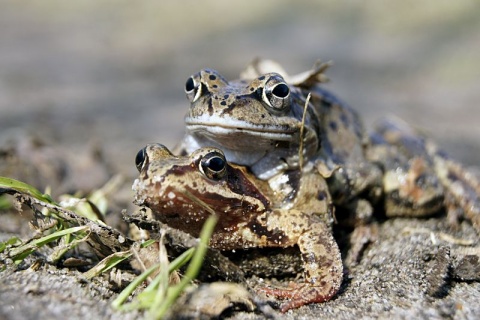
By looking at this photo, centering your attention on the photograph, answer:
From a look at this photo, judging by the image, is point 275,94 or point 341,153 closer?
point 275,94

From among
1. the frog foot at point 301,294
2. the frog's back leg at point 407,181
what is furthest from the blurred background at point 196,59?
the frog foot at point 301,294

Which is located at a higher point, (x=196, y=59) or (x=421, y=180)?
(x=196, y=59)

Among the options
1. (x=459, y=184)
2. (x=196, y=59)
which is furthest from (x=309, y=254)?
(x=196, y=59)

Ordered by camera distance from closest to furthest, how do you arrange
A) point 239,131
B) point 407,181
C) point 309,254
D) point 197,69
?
1. point 309,254
2. point 239,131
3. point 407,181
4. point 197,69

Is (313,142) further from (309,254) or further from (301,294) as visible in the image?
(301,294)

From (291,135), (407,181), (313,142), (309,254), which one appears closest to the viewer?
(309,254)

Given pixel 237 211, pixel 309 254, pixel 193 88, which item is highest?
pixel 193 88

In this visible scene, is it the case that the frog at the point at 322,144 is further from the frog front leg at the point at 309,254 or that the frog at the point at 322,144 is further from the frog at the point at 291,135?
the frog front leg at the point at 309,254

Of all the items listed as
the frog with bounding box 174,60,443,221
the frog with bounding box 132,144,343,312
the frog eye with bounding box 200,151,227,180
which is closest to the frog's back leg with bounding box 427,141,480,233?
the frog with bounding box 174,60,443,221
